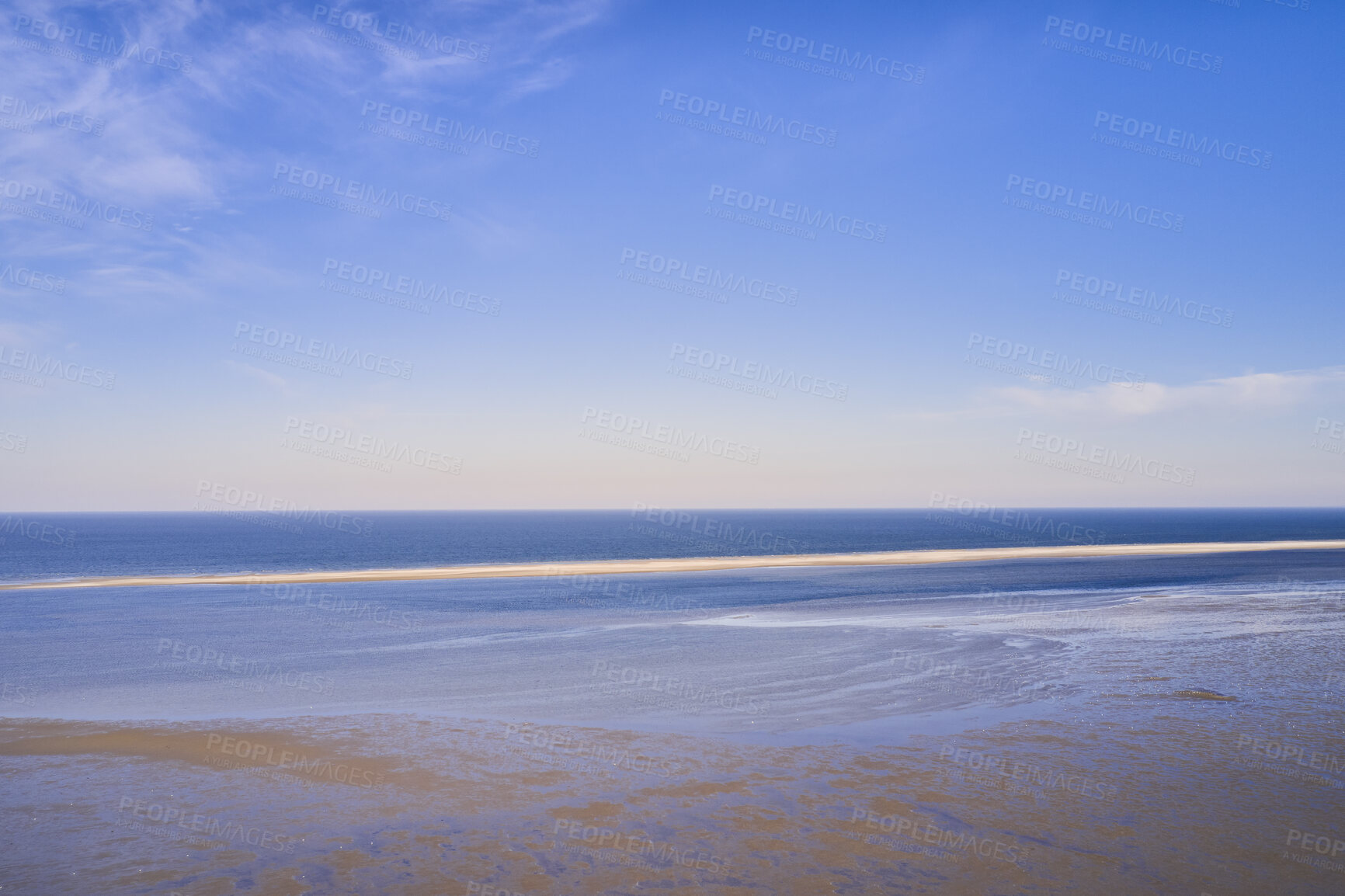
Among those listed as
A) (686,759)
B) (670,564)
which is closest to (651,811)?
(686,759)

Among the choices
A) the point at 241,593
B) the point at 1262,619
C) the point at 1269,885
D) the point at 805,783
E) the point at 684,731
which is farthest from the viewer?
the point at 241,593

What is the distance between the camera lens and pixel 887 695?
64.1 ft

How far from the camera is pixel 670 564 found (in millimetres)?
69375

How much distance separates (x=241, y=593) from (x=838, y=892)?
155 ft

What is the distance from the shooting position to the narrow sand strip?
55.7 meters

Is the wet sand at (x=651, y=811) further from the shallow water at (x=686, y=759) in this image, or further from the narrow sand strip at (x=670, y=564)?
the narrow sand strip at (x=670, y=564)

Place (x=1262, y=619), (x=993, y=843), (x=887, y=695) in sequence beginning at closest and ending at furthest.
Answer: (x=993, y=843)
(x=887, y=695)
(x=1262, y=619)

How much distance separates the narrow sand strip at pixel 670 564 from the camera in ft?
183

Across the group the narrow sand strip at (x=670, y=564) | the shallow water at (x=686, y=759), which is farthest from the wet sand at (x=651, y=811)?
the narrow sand strip at (x=670, y=564)

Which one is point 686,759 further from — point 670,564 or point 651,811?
point 670,564

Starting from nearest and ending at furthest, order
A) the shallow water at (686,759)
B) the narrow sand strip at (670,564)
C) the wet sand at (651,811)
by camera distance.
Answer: the wet sand at (651,811)
the shallow water at (686,759)
the narrow sand strip at (670,564)

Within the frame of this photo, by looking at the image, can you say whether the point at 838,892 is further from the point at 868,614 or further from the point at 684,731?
the point at 868,614

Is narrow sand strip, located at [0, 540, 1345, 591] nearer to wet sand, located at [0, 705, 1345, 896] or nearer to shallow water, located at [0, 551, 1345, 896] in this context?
shallow water, located at [0, 551, 1345, 896]

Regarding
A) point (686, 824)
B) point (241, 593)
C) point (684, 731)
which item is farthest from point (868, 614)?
point (241, 593)
